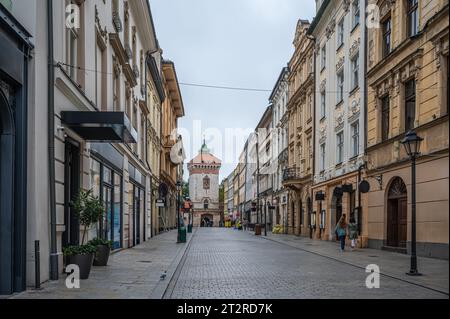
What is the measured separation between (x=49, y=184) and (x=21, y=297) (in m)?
2.70

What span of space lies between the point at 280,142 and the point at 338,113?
23617 mm

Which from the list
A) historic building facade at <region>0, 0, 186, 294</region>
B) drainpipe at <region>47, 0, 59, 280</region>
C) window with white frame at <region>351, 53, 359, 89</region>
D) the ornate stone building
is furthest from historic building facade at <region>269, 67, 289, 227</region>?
the ornate stone building

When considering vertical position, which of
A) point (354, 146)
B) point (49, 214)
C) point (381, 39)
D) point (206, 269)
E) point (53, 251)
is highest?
point (381, 39)

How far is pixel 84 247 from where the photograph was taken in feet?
36.8

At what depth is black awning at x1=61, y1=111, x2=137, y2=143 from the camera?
1163 centimetres

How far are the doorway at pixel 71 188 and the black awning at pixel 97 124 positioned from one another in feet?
1.49

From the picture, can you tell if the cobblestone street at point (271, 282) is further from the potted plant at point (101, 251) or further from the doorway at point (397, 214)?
the doorway at point (397, 214)

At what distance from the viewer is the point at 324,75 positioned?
32.5 meters

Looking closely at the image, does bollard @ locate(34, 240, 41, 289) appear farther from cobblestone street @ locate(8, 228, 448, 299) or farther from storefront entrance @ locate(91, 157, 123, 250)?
storefront entrance @ locate(91, 157, 123, 250)

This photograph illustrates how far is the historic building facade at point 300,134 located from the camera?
3725cm

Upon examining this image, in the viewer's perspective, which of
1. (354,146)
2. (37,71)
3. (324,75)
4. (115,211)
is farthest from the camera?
(324,75)
